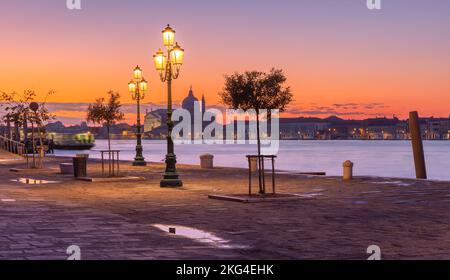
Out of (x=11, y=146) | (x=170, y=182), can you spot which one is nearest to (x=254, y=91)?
(x=170, y=182)

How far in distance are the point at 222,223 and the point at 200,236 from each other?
2166 millimetres

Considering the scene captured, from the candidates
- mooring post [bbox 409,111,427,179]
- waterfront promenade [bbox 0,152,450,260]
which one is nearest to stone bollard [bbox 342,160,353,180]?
waterfront promenade [bbox 0,152,450,260]

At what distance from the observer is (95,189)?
26.3 m

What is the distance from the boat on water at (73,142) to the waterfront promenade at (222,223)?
460 ft

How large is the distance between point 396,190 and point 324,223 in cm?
999

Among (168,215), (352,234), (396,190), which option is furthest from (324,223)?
(396,190)

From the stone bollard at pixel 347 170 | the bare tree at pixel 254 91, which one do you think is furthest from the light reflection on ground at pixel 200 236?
the stone bollard at pixel 347 170

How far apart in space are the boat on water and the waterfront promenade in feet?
460

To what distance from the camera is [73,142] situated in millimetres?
174500

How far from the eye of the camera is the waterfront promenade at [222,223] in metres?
11.7

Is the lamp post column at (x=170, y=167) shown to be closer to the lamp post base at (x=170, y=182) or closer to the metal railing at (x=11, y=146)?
the lamp post base at (x=170, y=182)

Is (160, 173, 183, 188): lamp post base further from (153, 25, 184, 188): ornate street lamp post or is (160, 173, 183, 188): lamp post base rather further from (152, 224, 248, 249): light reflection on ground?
(152, 224, 248, 249): light reflection on ground

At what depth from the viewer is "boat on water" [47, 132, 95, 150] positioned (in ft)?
537

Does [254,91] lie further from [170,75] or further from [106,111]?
[106,111]
